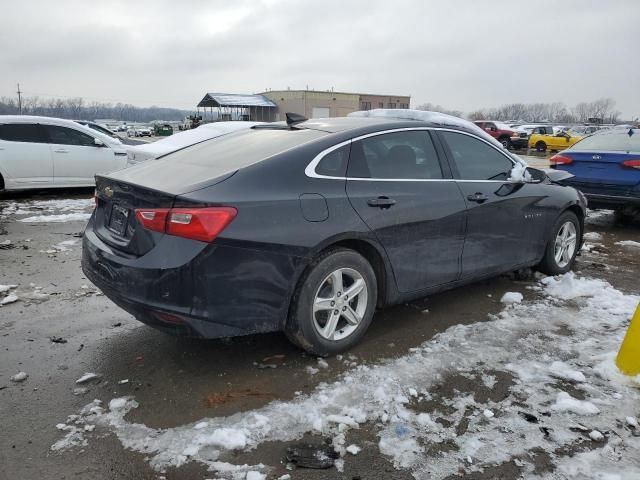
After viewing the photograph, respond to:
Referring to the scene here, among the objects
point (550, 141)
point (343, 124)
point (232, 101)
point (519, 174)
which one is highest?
point (232, 101)

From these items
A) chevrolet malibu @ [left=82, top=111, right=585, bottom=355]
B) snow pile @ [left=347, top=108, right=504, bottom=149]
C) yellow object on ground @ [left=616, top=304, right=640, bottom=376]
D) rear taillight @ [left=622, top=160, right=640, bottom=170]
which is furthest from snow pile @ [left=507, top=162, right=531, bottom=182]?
rear taillight @ [left=622, top=160, right=640, bottom=170]

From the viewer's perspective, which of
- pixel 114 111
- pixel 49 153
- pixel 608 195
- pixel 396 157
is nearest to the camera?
pixel 396 157

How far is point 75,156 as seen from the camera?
10461 millimetres

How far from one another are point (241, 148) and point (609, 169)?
21.6ft

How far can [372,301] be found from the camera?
3.67 m

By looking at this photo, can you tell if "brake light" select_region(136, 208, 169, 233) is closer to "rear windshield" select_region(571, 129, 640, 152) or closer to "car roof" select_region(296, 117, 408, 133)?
"car roof" select_region(296, 117, 408, 133)

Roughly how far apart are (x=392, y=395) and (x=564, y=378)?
118 cm

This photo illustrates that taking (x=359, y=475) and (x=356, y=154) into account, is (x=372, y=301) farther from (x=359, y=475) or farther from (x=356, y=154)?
(x=359, y=475)

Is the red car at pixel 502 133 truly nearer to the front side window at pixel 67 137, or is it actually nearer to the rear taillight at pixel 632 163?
the rear taillight at pixel 632 163

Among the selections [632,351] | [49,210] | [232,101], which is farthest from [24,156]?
[232,101]

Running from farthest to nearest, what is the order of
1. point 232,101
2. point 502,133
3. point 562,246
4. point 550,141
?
1. point 232,101
2. point 502,133
3. point 550,141
4. point 562,246

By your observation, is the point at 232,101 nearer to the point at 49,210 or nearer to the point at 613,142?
the point at 49,210

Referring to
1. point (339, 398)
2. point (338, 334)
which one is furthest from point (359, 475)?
point (338, 334)

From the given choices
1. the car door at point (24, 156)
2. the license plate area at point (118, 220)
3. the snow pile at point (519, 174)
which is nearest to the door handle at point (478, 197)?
the snow pile at point (519, 174)
